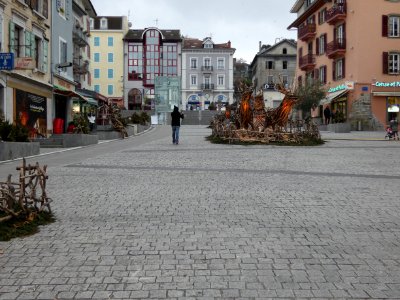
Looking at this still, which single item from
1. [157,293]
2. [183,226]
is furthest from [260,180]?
[157,293]

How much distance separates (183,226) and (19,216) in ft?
6.60

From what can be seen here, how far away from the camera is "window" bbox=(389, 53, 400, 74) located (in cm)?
4138

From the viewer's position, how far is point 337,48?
144ft

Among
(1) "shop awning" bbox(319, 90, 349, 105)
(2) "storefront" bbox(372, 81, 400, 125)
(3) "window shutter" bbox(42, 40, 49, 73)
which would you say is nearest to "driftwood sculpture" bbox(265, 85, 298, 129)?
(3) "window shutter" bbox(42, 40, 49, 73)

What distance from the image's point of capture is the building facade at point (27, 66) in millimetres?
22719

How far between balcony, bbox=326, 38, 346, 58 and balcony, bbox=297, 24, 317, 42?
694 cm

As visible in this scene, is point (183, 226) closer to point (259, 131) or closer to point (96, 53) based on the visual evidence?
point (259, 131)

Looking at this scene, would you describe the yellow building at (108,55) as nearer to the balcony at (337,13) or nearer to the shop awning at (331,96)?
the shop awning at (331,96)

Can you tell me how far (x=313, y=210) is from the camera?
24.1ft

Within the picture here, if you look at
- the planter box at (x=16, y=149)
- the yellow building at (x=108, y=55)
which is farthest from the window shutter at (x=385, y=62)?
the yellow building at (x=108, y=55)

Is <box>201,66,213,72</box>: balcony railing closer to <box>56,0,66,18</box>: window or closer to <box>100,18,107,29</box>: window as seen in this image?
<box>100,18,107,29</box>: window

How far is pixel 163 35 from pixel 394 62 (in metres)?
53.0

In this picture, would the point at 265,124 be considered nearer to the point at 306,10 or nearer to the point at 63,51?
the point at 63,51

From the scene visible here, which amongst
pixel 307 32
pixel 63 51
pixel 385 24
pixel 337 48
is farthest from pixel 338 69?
pixel 63 51
